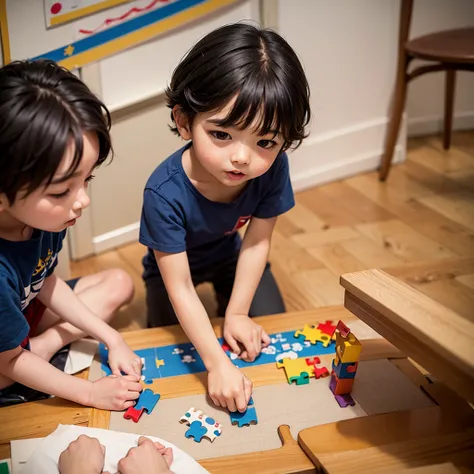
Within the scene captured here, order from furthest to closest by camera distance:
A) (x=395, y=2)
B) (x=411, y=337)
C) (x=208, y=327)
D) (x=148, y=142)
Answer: (x=395, y=2) < (x=148, y=142) < (x=208, y=327) < (x=411, y=337)

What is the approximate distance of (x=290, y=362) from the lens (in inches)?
40.9

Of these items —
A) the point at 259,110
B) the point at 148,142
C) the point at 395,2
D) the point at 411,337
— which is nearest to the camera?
the point at 411,337

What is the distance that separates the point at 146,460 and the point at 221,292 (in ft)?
1.92

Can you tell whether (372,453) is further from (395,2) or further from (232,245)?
(395,2)

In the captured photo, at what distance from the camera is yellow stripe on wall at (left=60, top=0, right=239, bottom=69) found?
1438 mm

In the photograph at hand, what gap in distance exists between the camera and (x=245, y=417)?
0.92 m

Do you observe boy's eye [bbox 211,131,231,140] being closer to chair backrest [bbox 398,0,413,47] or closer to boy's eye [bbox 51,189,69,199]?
boy's eye [bbox 51,189,69,199]

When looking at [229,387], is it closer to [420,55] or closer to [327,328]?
[327,328]

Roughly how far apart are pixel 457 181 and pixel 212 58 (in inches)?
54.4

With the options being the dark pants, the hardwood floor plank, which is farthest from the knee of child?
the hardwood floor plank

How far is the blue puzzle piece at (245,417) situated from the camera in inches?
36.1

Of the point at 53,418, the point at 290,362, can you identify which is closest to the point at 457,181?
the point at 290,362

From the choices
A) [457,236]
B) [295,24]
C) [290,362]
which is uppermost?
[295,24]

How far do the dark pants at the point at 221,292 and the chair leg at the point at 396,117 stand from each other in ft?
3.02
